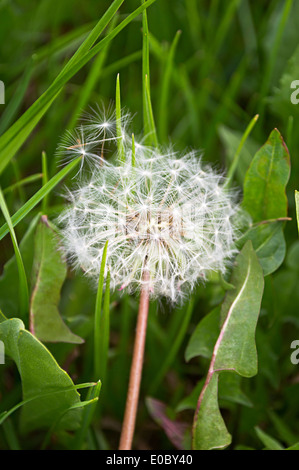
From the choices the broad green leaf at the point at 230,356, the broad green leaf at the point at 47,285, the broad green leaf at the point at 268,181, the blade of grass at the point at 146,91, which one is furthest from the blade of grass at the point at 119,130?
the broad green leaf at the point at 230,356

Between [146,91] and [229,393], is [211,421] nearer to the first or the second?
[229,393]

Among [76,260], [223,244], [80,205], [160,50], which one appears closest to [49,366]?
[76,260]

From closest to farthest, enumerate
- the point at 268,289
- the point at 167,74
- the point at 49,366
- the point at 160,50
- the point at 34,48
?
the point at 49,366, the point at 268,289, the point at 167,74, the point at 160,50, the point at 34,48

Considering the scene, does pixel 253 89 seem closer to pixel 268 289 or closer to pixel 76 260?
pixel 268 289

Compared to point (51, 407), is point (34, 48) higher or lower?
higher

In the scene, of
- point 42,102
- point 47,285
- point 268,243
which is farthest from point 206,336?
point 42,102
